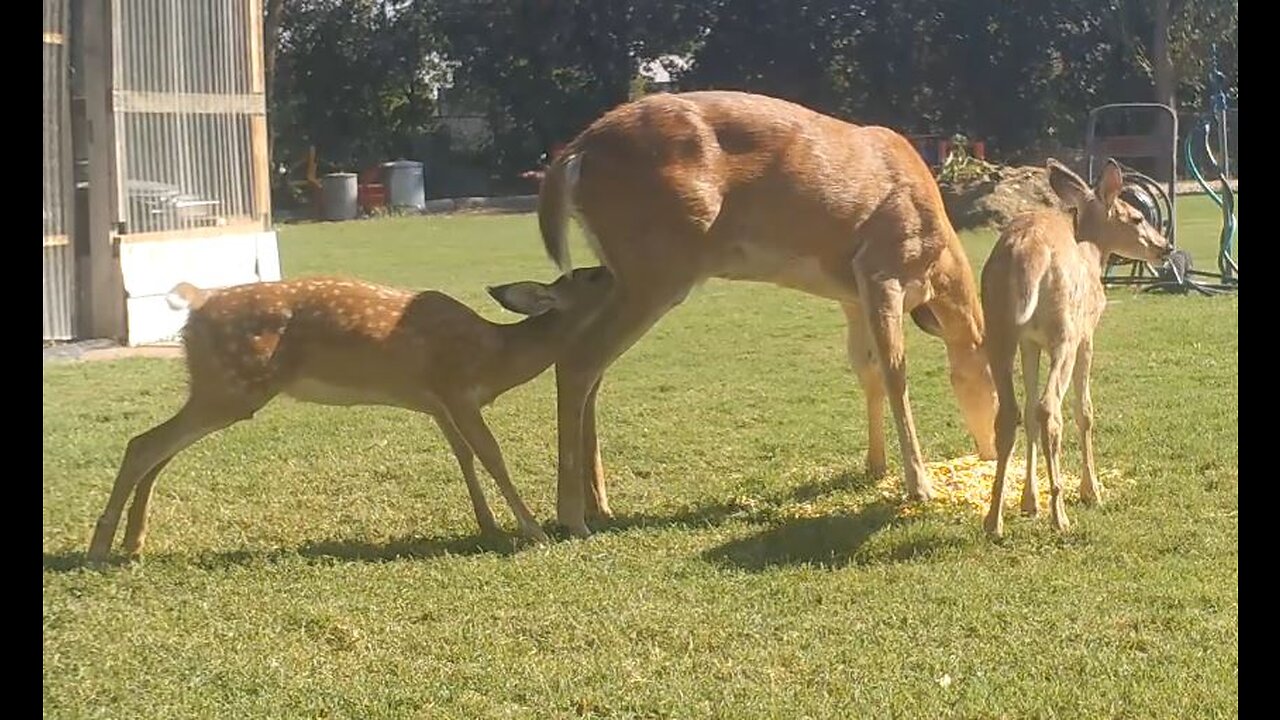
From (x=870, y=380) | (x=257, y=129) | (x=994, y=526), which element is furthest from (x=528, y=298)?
(x=257, y=129)

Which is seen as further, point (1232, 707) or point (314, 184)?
point (314, 184)

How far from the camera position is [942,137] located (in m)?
35.4

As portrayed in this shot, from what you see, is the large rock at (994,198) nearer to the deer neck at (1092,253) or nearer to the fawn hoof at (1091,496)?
the deer neck at (1092,253)

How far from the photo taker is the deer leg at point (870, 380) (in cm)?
784

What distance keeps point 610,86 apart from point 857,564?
30995 mm

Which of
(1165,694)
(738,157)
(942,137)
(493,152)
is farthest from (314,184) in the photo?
(1165,694)

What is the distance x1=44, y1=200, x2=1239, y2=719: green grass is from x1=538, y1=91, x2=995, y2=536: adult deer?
2.07 ft

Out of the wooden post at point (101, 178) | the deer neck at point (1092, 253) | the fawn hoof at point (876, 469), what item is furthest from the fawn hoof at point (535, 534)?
the wooden post at point (101, 178)

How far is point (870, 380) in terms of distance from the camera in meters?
8.00

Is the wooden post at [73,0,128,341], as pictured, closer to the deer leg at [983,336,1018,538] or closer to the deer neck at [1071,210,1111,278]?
the deer neck at [1071,210,1111,278]

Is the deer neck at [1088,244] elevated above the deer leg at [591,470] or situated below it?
above
